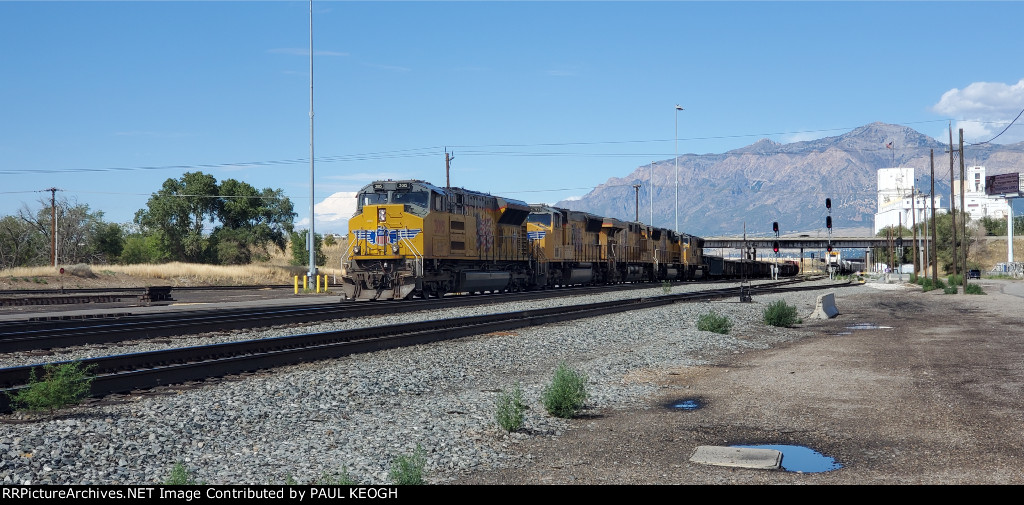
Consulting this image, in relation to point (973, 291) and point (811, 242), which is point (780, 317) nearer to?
point (973, 291)

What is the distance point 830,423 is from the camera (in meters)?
8.66

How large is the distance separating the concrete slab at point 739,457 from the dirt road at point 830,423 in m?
0.13

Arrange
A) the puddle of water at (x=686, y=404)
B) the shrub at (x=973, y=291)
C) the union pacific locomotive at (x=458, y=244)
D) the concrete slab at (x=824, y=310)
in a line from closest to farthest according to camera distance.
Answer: the puddle of water at (x=686, y=404)
the concrete slab at (x=824, y=310)
the union pacific locomotive at (x=458, y=244)
the shrub at (x=973, y=291)

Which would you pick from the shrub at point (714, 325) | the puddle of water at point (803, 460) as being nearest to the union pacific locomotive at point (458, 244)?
the shrub at point (714, 325)

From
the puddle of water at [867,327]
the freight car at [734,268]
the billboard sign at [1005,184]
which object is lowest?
the puddle of water at [867,327]

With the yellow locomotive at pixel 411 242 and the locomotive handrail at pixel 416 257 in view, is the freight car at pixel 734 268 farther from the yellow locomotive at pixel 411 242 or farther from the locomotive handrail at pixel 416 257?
the locomotive handrail at pixel 416 257

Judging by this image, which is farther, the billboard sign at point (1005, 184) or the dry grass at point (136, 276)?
the billboard sign at point (1005, 184)

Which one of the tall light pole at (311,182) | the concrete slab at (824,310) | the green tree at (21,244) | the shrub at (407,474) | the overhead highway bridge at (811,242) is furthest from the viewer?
the overhead highway bridge at (811,242)

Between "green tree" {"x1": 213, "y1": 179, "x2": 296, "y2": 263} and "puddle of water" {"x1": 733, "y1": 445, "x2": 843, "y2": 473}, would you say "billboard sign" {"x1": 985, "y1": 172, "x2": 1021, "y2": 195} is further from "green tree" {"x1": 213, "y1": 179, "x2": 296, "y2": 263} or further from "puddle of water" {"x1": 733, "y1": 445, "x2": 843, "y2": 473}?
"puddle of water" {"x1": 733, "y1": 445, "x2": 843, "y2": 473}

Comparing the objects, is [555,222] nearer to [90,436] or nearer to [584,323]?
[584,323]

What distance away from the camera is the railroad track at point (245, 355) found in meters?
9.95

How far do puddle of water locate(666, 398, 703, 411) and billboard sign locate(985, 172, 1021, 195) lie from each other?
362 ft

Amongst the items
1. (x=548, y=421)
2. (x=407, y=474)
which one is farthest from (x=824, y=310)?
(x=407, y=474)
